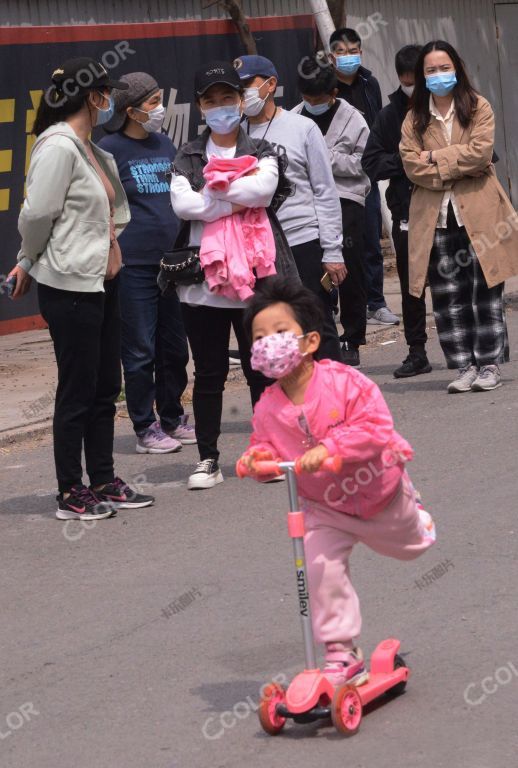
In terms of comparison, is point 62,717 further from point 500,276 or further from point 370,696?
point 500,276

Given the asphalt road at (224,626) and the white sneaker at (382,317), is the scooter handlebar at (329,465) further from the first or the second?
the white sneaker at (382,317)

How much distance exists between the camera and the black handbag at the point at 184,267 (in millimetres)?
7074

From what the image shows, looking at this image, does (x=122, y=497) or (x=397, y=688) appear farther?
(x=122, y=497)

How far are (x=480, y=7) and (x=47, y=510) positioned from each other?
13.8m

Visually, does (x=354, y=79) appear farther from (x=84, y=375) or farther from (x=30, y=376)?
(x=84, y=375)

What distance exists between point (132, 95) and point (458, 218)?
84.0 inches

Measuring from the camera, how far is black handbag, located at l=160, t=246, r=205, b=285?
7074mm

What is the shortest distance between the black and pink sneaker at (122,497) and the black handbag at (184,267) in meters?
1.02

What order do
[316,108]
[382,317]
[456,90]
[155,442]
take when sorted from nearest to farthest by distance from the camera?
[155,442] → [456,90] → [316,108] → [382,317]

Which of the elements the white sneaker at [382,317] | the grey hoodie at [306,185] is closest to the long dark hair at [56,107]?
the grey hoodie at [306,185]

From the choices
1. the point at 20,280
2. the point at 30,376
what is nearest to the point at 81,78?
the point at 20,280

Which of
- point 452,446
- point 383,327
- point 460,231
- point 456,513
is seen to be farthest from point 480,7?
point 456,513

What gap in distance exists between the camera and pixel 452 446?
7.79 m

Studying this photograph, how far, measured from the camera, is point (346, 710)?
4.17 meters
